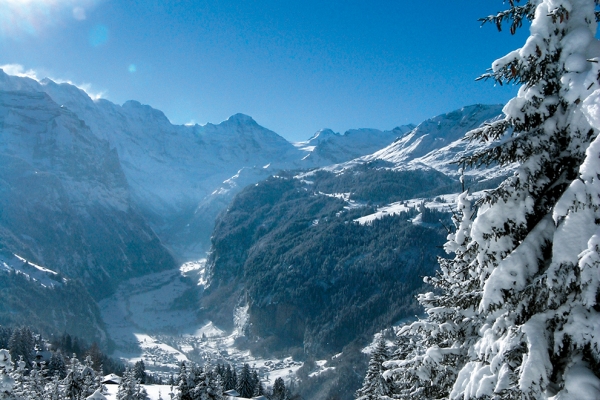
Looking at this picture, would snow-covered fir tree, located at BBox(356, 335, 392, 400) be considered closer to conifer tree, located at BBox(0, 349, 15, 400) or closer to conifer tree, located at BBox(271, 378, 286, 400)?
conifer tree, located at BBox(0, 349, 15, 400)

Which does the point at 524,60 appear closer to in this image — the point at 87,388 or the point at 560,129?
the point at 560,129

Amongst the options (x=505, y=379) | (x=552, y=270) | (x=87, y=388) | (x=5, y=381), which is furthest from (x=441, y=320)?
(x=87, y=388)

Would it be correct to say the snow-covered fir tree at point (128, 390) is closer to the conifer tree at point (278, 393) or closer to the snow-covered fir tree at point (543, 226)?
the conifer tree at point (278, 393)

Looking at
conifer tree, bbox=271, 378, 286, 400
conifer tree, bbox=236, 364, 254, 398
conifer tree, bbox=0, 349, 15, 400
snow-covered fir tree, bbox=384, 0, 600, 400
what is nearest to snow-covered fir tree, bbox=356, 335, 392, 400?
conifer tree, bbox=0, 349, 15, 400

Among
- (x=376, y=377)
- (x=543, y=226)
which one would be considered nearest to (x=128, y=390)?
(x=376, y=377)

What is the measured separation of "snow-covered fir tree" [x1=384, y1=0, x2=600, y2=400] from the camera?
7.32 m

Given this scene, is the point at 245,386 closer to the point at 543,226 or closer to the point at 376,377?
the point at 376,377

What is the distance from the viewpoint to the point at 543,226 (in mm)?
8531

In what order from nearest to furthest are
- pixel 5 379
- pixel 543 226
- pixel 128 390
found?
pixel 543 226 < pixel 5 379 < pixel 128 390

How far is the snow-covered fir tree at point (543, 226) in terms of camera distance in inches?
288

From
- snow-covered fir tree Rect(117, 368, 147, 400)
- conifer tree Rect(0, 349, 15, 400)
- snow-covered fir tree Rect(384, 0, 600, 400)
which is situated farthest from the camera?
snow-covered fir tree Rect(117, 368, 147, 400)

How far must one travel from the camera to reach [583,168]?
23.7 feet

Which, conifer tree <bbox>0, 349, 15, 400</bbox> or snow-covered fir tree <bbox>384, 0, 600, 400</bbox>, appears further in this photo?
conifer tree <bbox>0, 349, 15, 400</bbox>

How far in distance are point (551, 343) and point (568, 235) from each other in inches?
78.1
